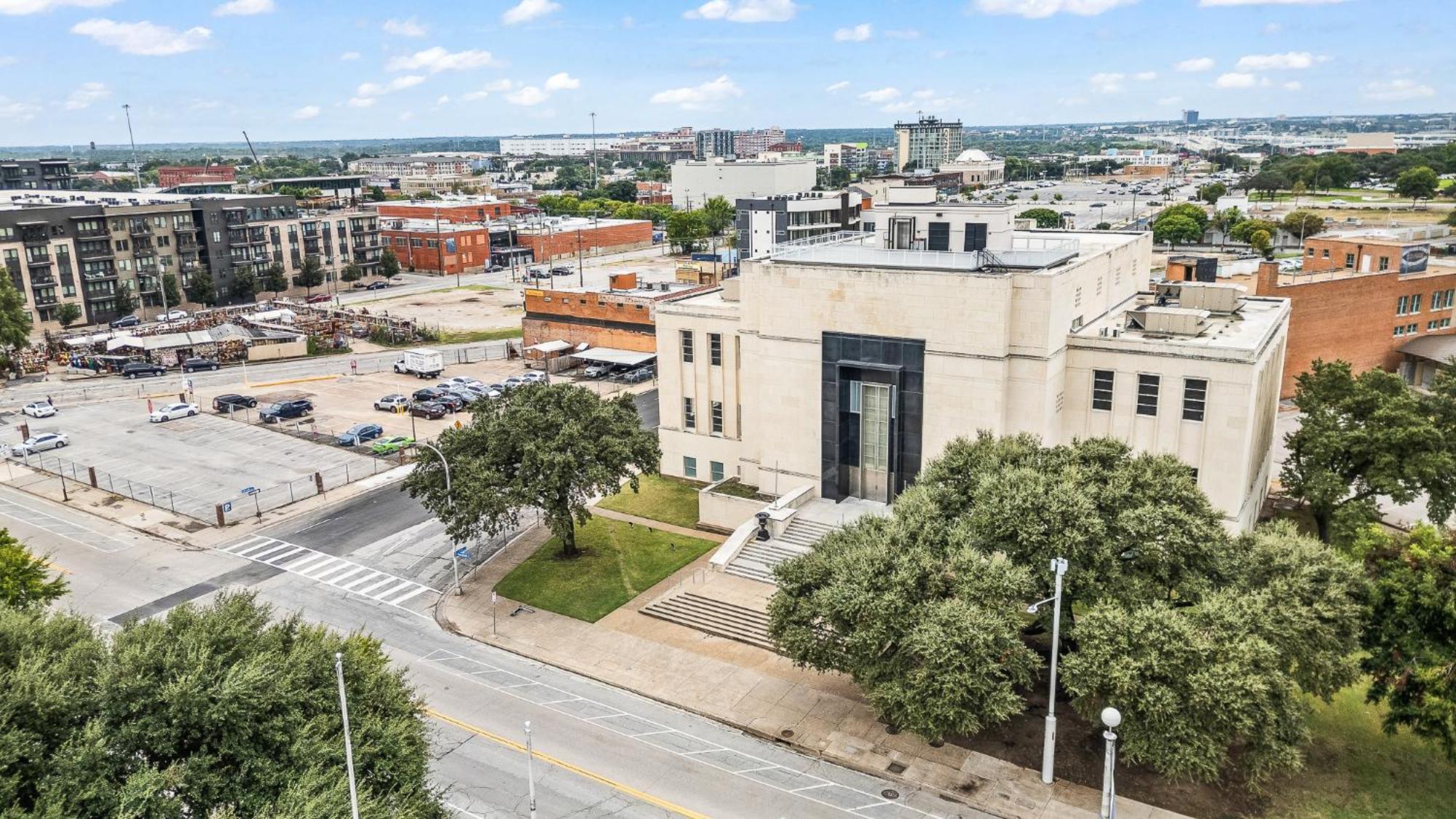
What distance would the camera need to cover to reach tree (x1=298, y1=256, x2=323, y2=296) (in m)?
143

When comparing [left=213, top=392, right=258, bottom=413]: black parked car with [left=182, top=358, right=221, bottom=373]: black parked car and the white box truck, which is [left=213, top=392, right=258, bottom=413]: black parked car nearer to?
the white box truck

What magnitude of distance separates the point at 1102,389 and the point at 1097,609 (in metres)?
20.3

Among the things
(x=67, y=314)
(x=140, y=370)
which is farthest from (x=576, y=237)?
(x=140, y=370)

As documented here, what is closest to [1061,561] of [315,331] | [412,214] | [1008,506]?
[1008,506]

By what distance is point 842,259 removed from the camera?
51.1m

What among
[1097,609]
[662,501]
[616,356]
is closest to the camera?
[1097,609]

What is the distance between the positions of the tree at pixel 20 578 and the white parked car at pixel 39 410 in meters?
48.1

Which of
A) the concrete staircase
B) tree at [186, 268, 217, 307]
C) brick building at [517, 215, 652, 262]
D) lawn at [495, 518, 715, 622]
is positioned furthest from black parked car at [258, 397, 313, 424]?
brick building at [517, 215, 652, 262]

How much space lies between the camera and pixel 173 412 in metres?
77.8

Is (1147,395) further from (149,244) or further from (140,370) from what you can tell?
(149,244)

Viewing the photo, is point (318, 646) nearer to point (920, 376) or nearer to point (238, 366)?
point (920, 376)

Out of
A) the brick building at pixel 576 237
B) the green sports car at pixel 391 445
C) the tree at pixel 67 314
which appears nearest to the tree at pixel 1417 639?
the green sports car at pixel 391 445

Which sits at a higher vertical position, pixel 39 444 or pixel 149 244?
pixel 149 244

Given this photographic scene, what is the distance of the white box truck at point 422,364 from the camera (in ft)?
303
